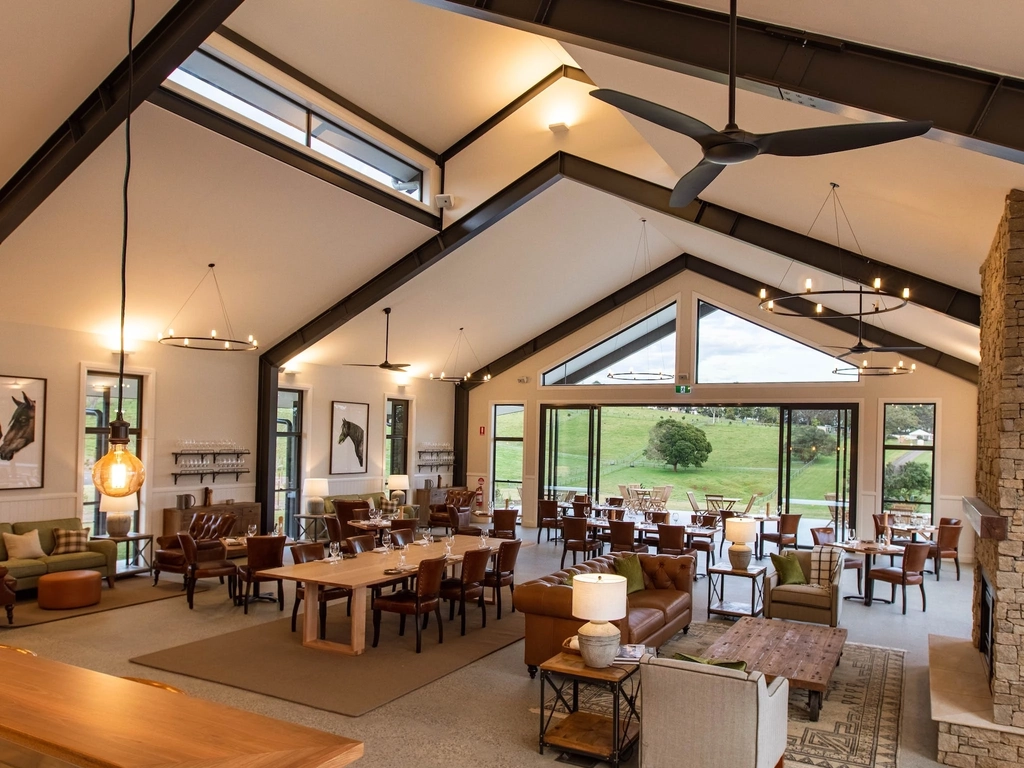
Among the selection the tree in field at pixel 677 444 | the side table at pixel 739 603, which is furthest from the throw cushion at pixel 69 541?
the tree in field at pixel 677 444

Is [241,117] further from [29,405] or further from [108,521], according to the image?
[108,521]

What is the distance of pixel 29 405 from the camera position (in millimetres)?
9453

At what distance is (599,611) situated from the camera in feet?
16.2

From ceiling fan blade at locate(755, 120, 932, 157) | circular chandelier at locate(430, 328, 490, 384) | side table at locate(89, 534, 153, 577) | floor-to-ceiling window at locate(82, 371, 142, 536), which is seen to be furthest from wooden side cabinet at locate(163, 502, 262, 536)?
ceiling fan blade at locate(755, 120, 932, 157)

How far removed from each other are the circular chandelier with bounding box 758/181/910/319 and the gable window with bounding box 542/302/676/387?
2.23 meters

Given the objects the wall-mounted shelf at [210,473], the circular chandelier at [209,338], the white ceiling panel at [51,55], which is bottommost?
the wall-mounted shelf at [210,473]

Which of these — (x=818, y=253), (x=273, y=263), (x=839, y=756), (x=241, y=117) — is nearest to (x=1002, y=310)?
(x=839, y=756)

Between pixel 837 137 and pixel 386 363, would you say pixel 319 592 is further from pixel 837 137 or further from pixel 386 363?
pixel 837 137

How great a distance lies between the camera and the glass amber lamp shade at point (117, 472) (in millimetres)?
3621

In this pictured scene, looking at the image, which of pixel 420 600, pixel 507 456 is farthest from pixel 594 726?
pixel 507 456

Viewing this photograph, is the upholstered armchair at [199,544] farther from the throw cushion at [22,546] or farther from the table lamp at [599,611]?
the table lamp at [599,611]

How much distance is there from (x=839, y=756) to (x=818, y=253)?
18.3ft

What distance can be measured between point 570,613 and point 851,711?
2.23 m

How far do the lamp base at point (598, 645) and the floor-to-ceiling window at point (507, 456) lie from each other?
11.7 meters
